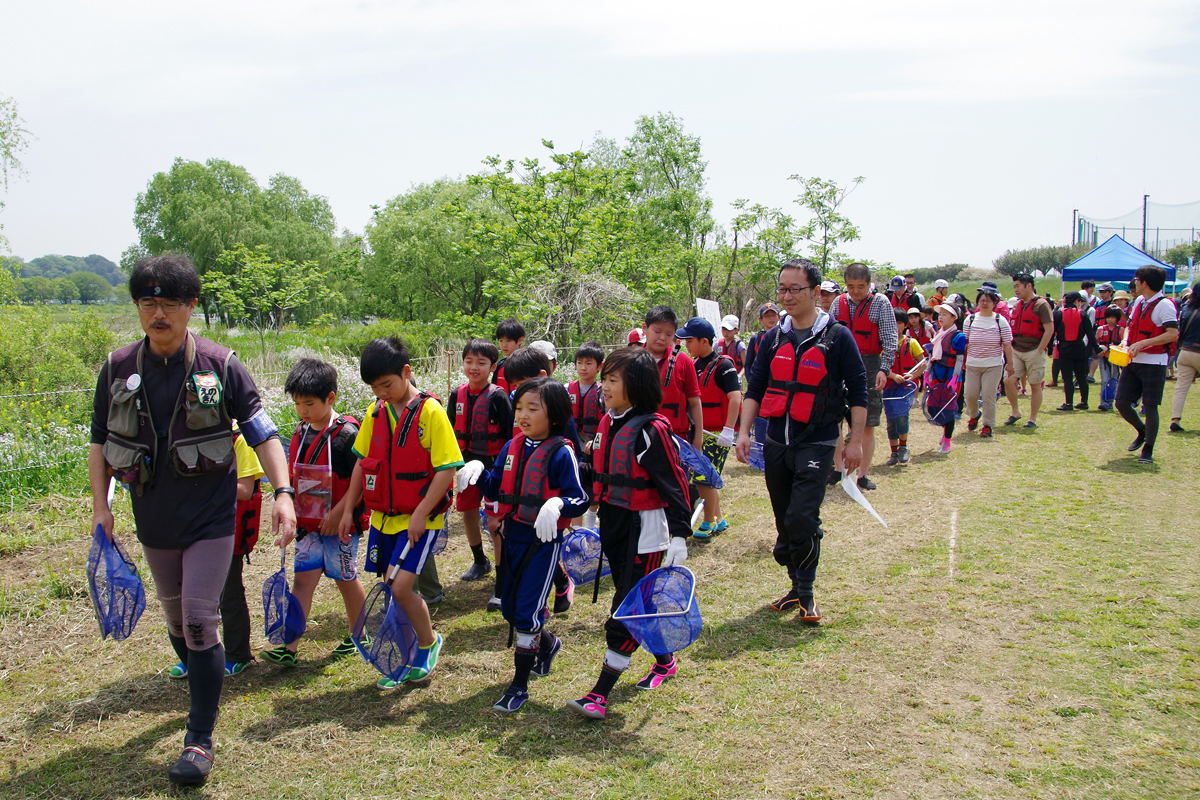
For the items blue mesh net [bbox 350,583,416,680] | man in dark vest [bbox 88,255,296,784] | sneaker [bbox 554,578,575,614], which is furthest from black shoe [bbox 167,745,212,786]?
sneaker [bbox 554,578,575,614]

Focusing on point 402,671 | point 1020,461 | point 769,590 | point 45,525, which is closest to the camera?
Answer: point 402,671

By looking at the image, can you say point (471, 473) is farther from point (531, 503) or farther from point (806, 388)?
point (806, 388)

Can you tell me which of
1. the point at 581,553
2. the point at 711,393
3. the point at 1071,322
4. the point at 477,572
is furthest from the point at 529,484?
the point at 1071,322

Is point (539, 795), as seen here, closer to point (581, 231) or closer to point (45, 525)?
point (45, 525)

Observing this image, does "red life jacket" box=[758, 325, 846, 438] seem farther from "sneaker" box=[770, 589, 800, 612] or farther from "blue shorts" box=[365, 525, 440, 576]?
"blue shorts" box=[365, 525, 440, 576]

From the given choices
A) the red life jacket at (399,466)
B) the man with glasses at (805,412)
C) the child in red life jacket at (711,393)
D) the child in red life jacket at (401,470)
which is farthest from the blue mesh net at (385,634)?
the child in red life jacket at (711,393)

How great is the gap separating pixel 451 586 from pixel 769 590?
2250 mm

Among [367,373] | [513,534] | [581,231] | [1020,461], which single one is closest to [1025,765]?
[513,534]

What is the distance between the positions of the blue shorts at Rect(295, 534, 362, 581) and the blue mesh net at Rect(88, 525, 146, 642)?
0.88 meters

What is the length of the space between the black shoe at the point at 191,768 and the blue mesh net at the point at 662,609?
1773 mm

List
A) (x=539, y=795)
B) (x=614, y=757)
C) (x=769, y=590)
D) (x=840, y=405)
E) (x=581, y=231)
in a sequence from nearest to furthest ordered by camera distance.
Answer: (x=539, y=795), (x=614, y=757), (x=840, y=405), (x=769, y=590), (x=581, y=231)

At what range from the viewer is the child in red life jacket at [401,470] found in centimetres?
372

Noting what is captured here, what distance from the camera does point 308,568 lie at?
4.17 metres

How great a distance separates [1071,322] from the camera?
12641 millimetres
